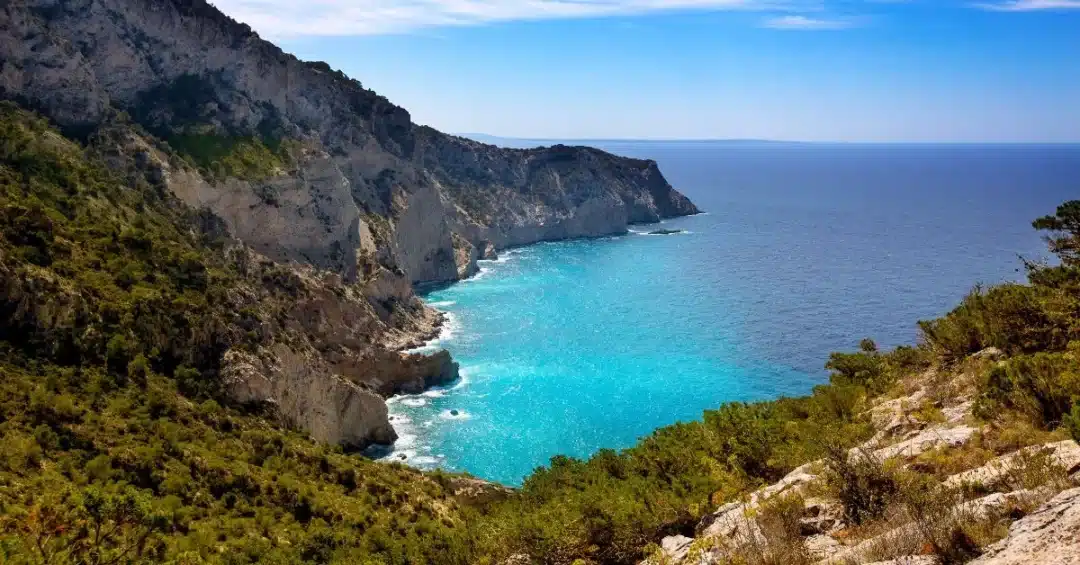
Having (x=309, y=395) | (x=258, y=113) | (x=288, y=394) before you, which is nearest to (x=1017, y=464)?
(x=288, y=394)

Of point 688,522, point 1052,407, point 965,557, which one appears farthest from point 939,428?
point 965,557

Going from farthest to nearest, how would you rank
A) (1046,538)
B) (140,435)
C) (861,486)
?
(140,435) < (861,486) < (1046,538)

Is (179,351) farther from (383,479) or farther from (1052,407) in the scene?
(1052,407)

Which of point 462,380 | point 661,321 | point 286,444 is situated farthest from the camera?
point 661,321

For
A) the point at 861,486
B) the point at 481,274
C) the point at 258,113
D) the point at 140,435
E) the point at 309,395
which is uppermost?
the point at 258,113

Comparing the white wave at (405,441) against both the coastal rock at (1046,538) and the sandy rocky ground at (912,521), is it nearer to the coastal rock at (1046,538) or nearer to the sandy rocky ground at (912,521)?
the sandy rocky ground at (912,521)

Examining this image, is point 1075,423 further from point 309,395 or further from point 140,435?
point 309,395
